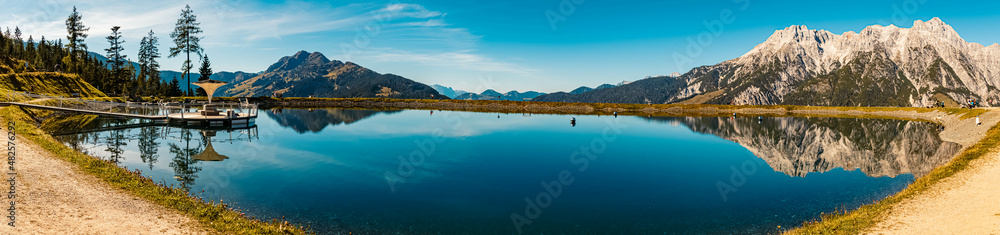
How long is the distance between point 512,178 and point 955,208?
76.5 feet

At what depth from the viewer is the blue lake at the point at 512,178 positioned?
21.0m

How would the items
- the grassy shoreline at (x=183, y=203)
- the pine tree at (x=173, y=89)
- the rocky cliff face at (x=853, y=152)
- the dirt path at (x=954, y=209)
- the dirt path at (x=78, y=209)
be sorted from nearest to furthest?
1. the dirt path at (x=78, y=209)
2. the dirt path at (x=954, y=209)
3. the grassy shoreline at (x=183, y=203)
4. the rocky cliff face at (x=853, y=152)
5. the pine tree at (x=173, y=89)

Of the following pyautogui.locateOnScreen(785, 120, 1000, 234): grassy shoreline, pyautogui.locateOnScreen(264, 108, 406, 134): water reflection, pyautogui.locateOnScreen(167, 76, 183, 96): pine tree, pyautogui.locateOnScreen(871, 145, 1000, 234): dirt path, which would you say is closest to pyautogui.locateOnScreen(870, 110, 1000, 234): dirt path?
pyautogui.locateOnScreen(871, 145, 1000, 234): dirt path

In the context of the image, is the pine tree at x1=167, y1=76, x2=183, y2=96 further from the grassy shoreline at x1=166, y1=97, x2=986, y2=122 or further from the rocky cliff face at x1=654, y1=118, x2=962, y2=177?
the rocky cliff face at x1=654, y1=118, x2=962, y2=177

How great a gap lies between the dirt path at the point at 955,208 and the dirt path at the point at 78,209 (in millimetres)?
27787

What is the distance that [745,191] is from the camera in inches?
1130

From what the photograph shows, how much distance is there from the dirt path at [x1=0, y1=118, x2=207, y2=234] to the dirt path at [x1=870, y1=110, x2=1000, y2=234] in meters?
27.8

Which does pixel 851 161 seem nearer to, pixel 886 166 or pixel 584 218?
pixel 886 166

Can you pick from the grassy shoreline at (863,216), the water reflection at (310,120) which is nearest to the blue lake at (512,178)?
the grassy shoreline at (863,216)

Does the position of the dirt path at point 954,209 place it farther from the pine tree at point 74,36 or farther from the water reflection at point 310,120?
the pine tree at point 74,36

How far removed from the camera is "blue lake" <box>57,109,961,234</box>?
21.0 meters

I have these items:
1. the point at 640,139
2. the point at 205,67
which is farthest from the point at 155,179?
the point at 205,67

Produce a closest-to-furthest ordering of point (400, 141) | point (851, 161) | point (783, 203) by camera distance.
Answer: point (783, 203)
point (851, 161)
point (400, 141)

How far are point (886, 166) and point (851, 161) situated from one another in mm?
3589
